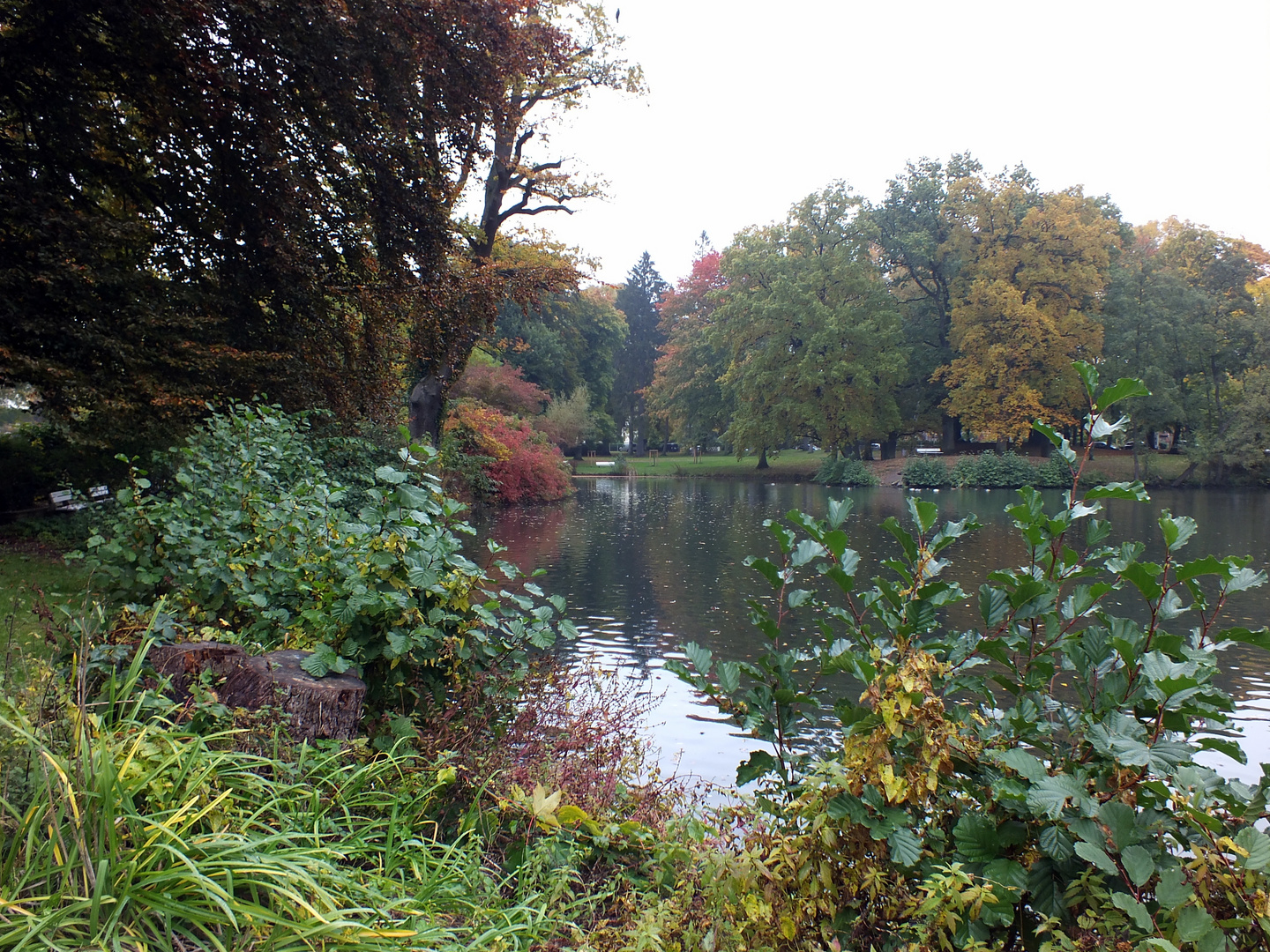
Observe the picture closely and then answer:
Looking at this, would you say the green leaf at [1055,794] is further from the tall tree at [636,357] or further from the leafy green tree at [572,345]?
the tall tree at [636,357]

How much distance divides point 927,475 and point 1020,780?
32231 mm

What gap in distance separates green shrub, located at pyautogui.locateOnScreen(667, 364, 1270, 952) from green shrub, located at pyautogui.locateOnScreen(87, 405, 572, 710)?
4.37 feet

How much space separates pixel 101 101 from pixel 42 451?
480cm

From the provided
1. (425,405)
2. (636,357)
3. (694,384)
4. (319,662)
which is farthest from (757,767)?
(636,357)

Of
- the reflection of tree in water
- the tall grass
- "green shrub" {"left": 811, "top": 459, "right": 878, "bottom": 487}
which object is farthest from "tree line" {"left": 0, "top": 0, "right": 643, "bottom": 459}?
"green shrub" {"left": 811, "top": 459, "right": 878, "bottom": 487}

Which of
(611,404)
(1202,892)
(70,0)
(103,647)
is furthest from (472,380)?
(611,404)

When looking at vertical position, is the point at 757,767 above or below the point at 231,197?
below

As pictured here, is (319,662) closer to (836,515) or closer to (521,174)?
(836,515)

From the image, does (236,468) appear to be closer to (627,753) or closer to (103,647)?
(103,647)

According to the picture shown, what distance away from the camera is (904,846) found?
1785 millimetres

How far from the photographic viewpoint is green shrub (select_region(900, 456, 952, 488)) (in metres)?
31.9

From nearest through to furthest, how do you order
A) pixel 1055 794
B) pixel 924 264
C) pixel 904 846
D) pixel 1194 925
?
1. pixel 1194 925
2. pixel 1055 794
3. pixel 904 846
4. pixel 924 264

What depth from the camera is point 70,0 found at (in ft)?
26.1

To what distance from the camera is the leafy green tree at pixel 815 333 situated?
3344 centimetres
